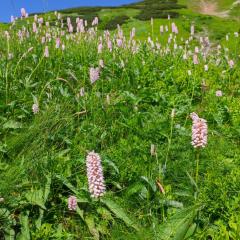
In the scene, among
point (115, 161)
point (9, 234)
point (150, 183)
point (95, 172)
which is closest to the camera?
point (95, 172)

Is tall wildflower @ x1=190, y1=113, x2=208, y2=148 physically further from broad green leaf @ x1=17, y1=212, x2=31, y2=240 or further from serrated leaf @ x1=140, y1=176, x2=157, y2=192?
broad green leaf @ x1=17, y1=212, x2=31, y2=240

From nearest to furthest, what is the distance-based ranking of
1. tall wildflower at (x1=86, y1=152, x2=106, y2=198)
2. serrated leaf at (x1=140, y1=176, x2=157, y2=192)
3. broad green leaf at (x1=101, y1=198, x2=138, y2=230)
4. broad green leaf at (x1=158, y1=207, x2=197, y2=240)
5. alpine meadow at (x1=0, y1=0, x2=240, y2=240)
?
1. tall wildflower at (x1=86, y1=152, x2=106, y2=198)
2. broad green leaf at (x1=158, y1=207, x2=197, y2=240)
3. alpine meadow at (x1=0, y1=0, x2=240, y2=240)
4. broad green leaf at (x1=101, y1=198, x2=138, y2=230)
5. serrated leaf at (x1=140, y1=176, x2=157, y2=192)

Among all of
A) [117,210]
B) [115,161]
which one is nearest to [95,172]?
[117,210]

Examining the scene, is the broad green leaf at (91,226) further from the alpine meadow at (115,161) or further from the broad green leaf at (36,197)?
the broad green leaf at (36,197)

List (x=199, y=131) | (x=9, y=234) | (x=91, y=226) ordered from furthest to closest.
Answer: (x=91, y=226) → (x=9, y=234) → (x=199, y=131)

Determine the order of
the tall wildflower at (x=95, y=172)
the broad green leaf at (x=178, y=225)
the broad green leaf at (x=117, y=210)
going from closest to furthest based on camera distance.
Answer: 1. the tall wildflower at (x=95, y=172)
2. the broad green leaf at (x=178, y=225)
3. the broad green leaf at (x=117, y=210)

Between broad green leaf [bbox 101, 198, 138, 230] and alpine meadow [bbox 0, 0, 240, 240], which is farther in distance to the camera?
broad green leaf [bbox 101, 198, 138, 230]

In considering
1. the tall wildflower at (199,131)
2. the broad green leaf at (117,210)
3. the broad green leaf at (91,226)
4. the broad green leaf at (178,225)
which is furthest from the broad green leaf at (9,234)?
the tall wildflower at (199,131)

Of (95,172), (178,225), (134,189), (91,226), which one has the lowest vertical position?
(91,226)

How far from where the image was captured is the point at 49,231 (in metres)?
4.23

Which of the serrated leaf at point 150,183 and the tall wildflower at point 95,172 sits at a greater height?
the tall wildflower at point 95,172

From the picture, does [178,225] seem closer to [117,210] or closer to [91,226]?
[117,210]

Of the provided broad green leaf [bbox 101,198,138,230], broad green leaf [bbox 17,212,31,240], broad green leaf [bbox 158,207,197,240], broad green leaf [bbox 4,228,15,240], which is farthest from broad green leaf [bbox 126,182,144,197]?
broad green leaf [bbox 4,228,15,240]

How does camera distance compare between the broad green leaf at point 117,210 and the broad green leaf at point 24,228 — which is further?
the broad green leaf at point 117,210
